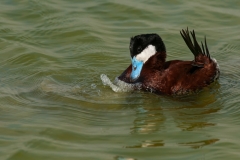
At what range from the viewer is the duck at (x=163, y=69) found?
7.27 m

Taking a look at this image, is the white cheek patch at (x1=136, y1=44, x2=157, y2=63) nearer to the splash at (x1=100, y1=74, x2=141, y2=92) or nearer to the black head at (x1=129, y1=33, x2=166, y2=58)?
the black head at (x1=129, y1=33, x2=166, y2=58)

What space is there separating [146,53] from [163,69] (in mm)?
278

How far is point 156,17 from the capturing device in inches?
387

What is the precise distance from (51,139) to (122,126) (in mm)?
756

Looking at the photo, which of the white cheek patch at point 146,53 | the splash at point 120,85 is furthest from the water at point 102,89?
the white cheek patch at point 146,53

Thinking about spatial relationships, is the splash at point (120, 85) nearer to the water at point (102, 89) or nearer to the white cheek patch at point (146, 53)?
the water at point (102, 89)

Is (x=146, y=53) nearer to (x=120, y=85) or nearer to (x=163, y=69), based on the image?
(x=163, y=69)

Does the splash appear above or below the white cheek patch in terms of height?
below

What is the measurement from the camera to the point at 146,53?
7395mm

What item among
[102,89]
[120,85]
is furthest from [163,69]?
[102,89]

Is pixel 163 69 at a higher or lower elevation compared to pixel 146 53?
lower

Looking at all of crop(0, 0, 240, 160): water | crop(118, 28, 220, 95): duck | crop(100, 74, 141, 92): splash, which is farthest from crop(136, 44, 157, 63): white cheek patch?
crop(0, 0, 240, 160): water

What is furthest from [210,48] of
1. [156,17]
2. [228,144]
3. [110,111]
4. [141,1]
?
[228,144]

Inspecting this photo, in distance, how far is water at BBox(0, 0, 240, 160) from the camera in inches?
218
